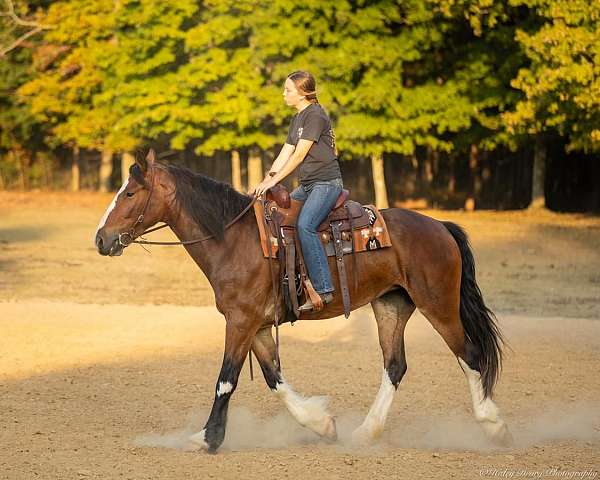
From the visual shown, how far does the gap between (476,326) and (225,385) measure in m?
2.10

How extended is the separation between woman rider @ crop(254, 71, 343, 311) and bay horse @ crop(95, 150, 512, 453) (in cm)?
25

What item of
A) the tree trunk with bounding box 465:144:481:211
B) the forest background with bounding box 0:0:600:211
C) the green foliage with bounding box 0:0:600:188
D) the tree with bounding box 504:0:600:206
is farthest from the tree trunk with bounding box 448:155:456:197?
the tree with bounding box 504:0:600:206

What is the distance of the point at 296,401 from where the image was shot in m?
7.66

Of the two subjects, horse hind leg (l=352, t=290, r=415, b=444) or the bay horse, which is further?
horse hind leg (l=352, t=290, r=415, b=444)

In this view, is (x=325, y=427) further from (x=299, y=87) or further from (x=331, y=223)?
(x=299, y=87)

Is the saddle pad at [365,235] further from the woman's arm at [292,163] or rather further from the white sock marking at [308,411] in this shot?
the white sock marking at [308,411]

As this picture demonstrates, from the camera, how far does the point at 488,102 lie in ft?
98.2

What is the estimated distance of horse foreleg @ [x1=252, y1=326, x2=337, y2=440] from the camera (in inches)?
301

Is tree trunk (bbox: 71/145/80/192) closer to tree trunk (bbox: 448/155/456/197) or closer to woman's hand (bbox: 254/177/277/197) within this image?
tree trunk (bbox: 448/155/456/197)

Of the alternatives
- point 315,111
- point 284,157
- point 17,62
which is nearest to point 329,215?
point 284,157

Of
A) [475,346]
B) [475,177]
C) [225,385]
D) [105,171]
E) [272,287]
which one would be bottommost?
[475,177]

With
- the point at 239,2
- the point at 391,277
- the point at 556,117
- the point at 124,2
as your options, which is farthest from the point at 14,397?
the point at 124,2

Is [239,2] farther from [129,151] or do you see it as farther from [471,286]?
[471,286]

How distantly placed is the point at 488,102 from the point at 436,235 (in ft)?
74.2
